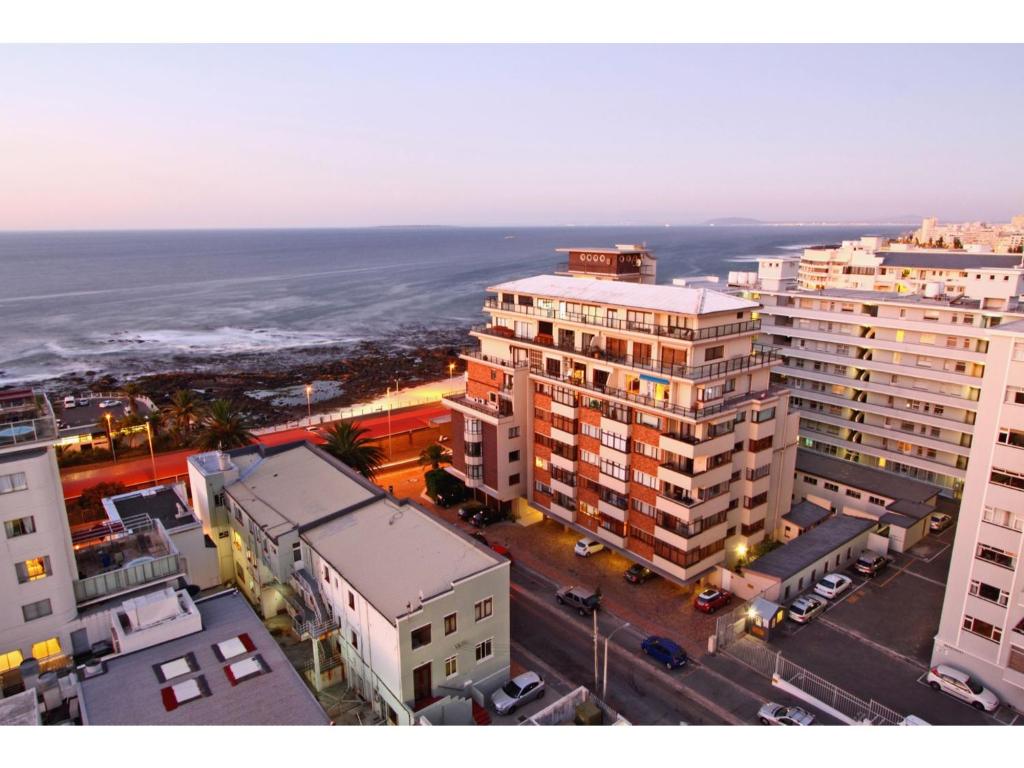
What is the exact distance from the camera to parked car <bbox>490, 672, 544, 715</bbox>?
2964cm

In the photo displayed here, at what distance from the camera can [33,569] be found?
28.6 metres

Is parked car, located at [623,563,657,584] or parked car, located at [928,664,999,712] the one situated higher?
parked car, located at [928,664,999,712]

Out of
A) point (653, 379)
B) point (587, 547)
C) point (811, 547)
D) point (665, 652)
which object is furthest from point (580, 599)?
point (811, 547)

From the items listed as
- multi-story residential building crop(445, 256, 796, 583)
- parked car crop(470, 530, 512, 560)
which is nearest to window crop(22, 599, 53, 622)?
parked car crop(470, 530, 512, 560)

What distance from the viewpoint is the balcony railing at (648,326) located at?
37.8 metres

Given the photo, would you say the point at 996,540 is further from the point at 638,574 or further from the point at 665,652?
the point at 638,574

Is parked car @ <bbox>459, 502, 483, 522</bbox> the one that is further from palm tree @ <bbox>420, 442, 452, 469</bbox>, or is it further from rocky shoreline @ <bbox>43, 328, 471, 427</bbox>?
rocky shoreline @ <bbox>43, 328, 471, 427</bbox>

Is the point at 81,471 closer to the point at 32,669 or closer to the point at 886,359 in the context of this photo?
the point at 32,669

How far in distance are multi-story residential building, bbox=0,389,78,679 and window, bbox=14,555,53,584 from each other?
0.12ft

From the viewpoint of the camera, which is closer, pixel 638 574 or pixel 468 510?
pixel 638 574

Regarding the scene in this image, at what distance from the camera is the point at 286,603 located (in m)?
34.9

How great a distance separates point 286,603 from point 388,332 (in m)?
119

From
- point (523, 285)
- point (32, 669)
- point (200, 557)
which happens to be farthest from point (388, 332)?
point (32, 669)

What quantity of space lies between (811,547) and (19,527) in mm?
44183
